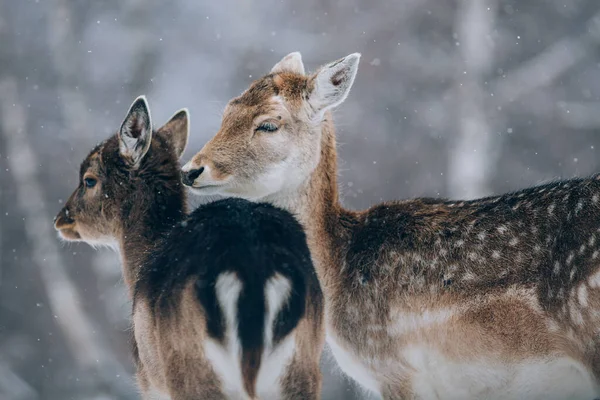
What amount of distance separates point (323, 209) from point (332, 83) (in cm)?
84

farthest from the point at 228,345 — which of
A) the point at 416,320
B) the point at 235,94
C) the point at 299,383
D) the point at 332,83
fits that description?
the point at 235,94

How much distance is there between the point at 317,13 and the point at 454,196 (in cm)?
657

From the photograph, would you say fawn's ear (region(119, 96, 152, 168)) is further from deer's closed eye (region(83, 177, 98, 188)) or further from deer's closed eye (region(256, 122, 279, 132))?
deer's closed eye (region(256, 122, 279, 132))

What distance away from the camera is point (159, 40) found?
65.3 ft

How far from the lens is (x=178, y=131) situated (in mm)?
7289

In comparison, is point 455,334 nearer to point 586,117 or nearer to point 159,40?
point 586,117

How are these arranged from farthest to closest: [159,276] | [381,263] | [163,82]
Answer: [163,82]
[381,263]
[159,276]

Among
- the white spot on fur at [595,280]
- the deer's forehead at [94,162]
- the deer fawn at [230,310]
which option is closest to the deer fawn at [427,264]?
the white spot on fur at [595,280]

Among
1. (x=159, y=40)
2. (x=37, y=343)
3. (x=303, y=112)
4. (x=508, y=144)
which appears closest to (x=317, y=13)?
(x=159, y=40)

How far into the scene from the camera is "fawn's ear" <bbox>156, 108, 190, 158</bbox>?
714 cm

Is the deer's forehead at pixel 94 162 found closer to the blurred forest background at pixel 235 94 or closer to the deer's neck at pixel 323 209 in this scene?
the deer's neck at pixel 323 209

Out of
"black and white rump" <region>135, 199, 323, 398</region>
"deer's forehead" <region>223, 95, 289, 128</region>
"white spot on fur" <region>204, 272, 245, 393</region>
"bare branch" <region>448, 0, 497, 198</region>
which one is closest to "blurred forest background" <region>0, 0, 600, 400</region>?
"bare branch" <region>448, 0, 497, 198</region>

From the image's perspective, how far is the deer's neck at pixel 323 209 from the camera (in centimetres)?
684

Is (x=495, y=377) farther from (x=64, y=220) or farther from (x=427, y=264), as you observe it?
(x=64, y=220)
